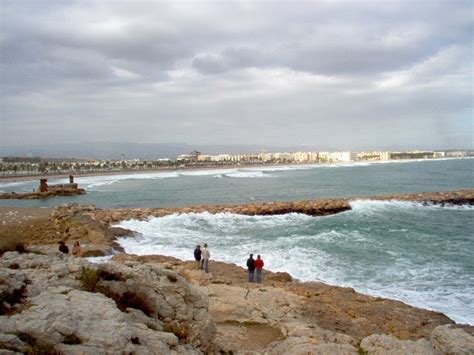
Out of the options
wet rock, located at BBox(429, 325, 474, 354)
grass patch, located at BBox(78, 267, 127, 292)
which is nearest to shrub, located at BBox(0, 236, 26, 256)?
grass patch, located at BBox(78, 267, 127, 292)

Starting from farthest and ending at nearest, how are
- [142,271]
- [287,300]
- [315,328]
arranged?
[287,300]
[315,328]
[142,271]

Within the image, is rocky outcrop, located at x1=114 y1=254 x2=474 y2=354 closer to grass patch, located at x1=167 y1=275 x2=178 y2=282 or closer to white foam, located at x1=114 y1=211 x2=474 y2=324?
grass patch, located at x1=167 y1=275 x2=178 y2=282

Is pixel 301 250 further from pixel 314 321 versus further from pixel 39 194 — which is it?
pixel 39 194

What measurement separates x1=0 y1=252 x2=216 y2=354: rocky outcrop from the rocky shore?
0.01m

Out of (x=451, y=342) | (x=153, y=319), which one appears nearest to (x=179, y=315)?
(x=153, y=319)

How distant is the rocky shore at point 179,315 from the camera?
3.78m

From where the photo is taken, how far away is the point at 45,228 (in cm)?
2316

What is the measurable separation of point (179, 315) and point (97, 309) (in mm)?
1394

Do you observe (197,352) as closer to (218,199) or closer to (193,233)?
(193,233)

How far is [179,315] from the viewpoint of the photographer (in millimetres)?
5309

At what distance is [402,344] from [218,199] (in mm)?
A: 37828

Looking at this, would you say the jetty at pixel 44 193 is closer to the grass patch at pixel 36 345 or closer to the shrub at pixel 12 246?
the shrub at pixel 12 246

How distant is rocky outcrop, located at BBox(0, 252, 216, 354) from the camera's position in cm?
358

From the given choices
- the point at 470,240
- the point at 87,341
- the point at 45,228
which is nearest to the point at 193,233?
the point at 45,228
